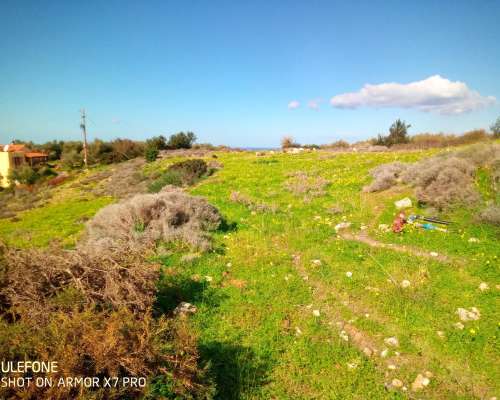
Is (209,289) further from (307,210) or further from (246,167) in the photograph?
(246,167)

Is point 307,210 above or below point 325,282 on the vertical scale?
above

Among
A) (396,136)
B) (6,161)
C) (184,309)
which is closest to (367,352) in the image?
(184,309)

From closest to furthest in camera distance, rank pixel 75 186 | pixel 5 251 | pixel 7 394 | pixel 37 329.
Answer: pixel 7 394
pixel 37 329
pixel 5 251
pixel 75 186

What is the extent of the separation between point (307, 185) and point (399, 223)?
A: 6.42 m

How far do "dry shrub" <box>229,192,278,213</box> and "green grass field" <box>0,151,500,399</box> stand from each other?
1.20m

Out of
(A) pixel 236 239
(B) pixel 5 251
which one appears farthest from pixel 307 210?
(B) pixel 5 251

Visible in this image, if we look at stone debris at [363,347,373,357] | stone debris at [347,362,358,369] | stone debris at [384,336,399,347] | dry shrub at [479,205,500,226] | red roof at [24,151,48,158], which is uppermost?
red roof at [24,151,48,158]

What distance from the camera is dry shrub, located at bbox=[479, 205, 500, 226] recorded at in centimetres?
800

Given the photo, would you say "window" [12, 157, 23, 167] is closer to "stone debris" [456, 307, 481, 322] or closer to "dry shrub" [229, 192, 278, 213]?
"dry shrub" [229, 192, 278, 213]

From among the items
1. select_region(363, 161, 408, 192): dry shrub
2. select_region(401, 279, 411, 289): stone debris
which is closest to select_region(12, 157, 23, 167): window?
select_region(363, 161, 408, 192): dry shrub

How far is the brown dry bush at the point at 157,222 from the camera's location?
350 inches

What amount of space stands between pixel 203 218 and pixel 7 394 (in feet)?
25.0

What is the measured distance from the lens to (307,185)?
1499cm

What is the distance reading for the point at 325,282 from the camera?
7.02 meters
